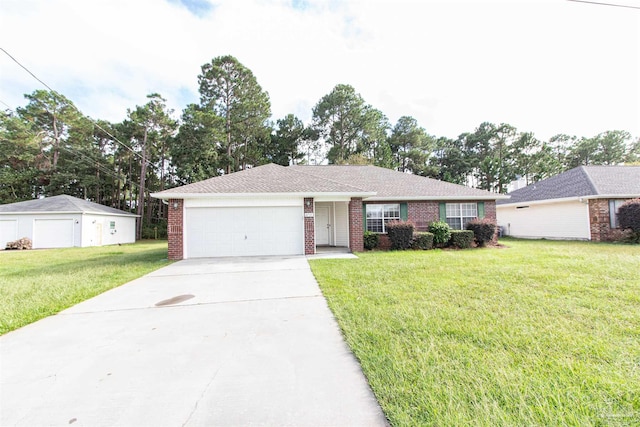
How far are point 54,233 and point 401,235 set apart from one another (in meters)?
21.8

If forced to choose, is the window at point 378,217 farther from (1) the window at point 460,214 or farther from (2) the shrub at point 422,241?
(1) the window at point 460,214

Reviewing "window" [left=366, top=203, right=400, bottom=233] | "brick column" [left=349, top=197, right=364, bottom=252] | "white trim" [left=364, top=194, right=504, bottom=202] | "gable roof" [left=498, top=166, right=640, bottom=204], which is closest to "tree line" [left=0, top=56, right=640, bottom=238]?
"gable roof" [left=498, top=166, right=640, bottom=204]

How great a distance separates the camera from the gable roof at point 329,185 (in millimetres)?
10062

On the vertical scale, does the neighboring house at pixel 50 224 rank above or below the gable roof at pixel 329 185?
below

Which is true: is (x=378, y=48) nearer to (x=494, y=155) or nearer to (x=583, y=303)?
(x=583, y=303)

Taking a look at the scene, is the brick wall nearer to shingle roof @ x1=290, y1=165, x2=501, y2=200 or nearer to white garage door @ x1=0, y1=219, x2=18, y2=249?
shingle roof @ x1=290, y1=165, x2=501, y2=200

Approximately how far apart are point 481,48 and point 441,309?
795cm

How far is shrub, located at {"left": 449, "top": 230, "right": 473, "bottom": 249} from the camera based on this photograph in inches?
443

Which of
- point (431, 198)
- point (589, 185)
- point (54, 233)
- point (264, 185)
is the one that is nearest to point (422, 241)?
point (431, 198)

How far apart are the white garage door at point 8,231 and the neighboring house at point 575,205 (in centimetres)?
3238

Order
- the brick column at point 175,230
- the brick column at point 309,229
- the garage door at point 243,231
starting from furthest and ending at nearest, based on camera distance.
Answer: the brick column at point 309,229, the garage door at point 243,231, the brick column at point 175,230

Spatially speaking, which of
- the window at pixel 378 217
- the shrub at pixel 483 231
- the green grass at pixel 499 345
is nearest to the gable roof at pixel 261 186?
the window at pixel 378 217

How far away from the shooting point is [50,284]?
6.13 metres

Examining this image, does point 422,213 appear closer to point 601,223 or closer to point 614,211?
point 601,223
